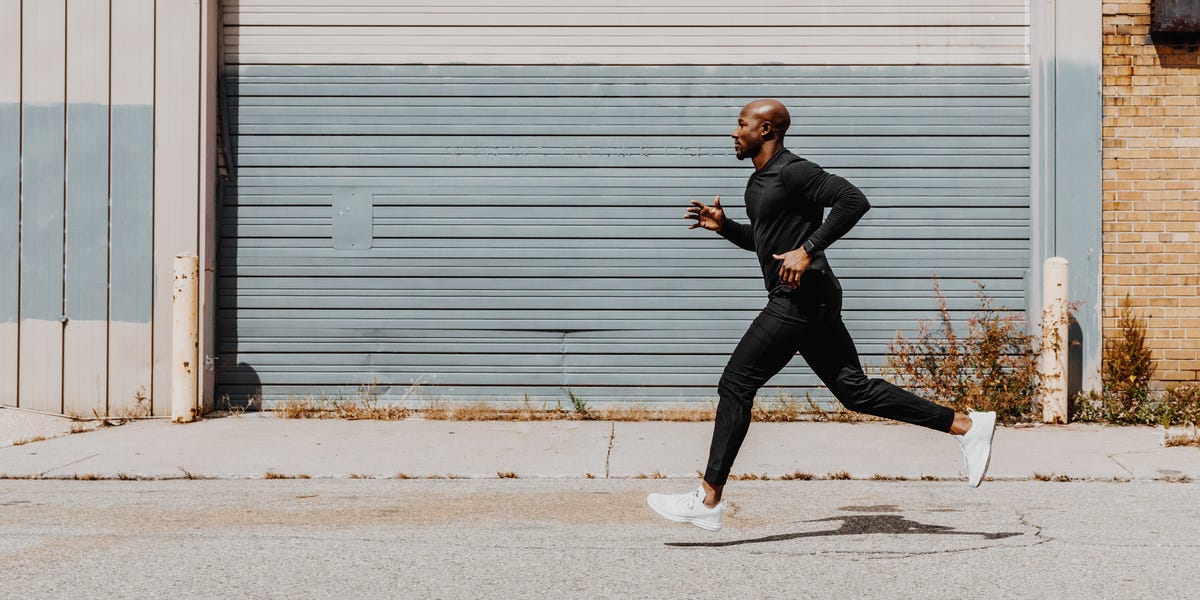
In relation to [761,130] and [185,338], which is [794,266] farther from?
[185,338]

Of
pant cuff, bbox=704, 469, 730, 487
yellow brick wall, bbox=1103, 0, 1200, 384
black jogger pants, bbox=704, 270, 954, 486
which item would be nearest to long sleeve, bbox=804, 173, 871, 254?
black jogger pants, bbox=704, 270, 954, 486

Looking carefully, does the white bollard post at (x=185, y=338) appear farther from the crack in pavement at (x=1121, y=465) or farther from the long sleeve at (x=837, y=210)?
the crack in pavement at (x=1121, y=465)

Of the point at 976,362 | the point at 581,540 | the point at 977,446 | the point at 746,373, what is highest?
the point at 746,373

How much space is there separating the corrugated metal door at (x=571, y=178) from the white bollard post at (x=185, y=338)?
19.2 inches

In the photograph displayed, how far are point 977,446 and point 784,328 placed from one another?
1.04 metres

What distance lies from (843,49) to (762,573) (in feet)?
18.4

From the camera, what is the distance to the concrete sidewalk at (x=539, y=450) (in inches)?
280

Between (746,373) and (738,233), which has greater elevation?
(738,233)

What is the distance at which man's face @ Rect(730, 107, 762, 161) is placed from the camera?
5199 millimetres

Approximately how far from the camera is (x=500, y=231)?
9.37 meters

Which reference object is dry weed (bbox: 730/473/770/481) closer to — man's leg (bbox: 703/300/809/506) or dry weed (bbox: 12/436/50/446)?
man's leg (bbox: 703/300/809/506)

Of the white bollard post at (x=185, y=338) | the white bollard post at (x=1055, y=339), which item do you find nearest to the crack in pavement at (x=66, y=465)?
the white bollard post at (x=185, y=338)

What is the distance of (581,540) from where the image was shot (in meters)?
5.26

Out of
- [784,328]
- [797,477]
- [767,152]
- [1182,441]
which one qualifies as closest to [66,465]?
[797,477]
